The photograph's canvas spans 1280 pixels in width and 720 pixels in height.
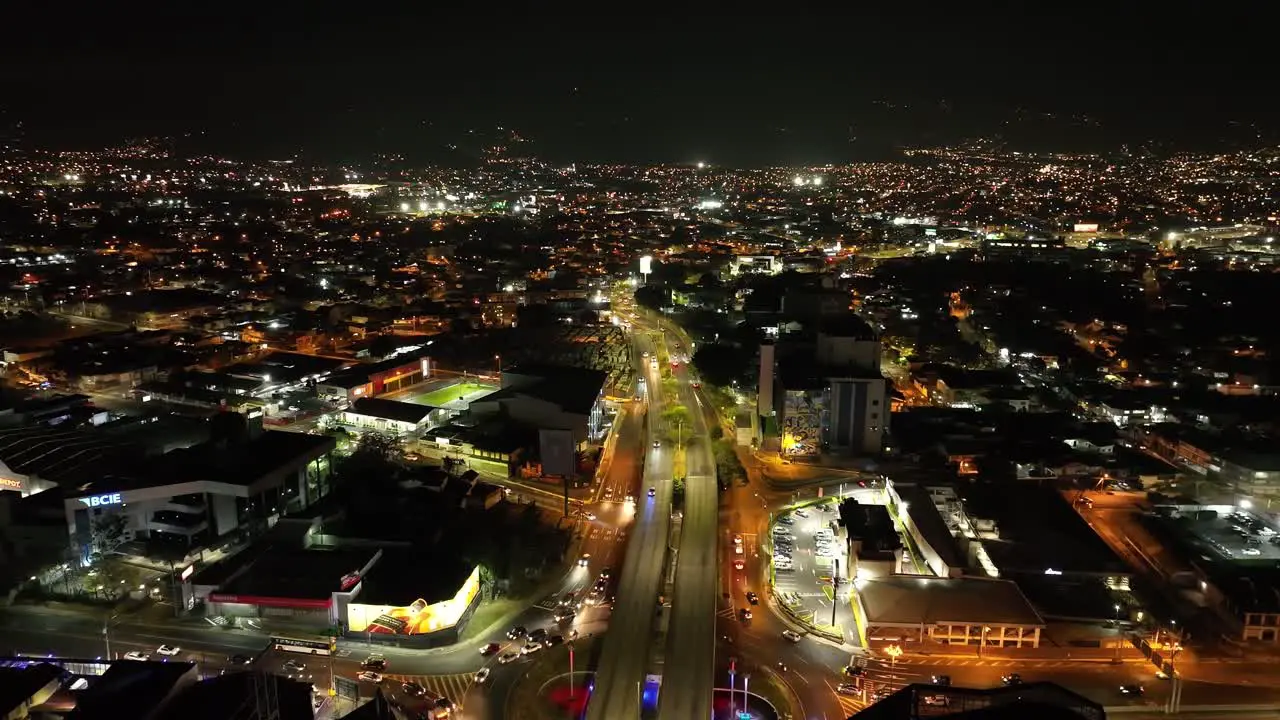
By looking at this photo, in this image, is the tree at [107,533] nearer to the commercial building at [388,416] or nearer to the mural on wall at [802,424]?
the commercial building at [388,416]

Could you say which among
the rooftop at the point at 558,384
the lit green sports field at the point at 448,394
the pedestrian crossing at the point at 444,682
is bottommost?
the pedestrian crossing at the point at 444,682

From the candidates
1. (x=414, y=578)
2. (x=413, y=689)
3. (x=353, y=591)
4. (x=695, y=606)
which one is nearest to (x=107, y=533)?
(x=353, y=591)

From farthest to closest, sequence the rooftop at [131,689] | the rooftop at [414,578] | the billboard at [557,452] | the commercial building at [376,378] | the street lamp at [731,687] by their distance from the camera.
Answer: the commercial building at [376,378], the billboard at [557,452], the rooftop at [414,578], the street lamp at [731,687], the rooftop at [131,689]

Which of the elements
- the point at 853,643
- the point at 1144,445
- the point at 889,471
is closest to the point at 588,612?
the point at 853,643

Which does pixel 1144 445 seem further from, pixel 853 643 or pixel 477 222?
pixel 477 222

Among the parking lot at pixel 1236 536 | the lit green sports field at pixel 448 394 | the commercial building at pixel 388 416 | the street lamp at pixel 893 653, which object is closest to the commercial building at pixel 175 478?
the commercial building at pixel 388 416

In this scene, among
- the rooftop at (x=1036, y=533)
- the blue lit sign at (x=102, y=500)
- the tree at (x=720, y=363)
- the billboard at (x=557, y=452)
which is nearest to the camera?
the rooftop at (x=1036, y=533)

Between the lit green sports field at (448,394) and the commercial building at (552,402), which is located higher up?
the commercial building at (552,402)
